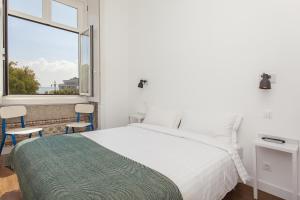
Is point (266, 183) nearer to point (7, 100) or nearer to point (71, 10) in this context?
point (7, 100)

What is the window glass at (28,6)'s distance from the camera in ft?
9.78

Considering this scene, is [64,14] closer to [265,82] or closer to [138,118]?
[138,118]

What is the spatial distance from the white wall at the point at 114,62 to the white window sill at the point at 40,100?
56 cm

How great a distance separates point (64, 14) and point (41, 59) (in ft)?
3.36

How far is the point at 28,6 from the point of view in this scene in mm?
3146

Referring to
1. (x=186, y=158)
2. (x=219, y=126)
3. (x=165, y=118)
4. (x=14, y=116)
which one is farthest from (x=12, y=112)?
(x=219, y=126)

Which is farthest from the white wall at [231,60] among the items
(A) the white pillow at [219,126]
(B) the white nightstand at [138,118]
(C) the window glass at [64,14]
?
(C) the window glass at [64,14]

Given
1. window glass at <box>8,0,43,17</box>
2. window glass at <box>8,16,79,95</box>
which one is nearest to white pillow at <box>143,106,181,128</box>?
window glass at <box>8,16,79,95</box>

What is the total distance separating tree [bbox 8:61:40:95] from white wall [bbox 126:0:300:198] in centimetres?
207

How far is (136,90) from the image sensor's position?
11.7 ft

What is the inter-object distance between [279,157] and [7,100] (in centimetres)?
376

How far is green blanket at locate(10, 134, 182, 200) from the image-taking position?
0.95 metres

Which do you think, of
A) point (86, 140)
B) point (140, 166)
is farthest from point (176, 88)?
point (140, 166)

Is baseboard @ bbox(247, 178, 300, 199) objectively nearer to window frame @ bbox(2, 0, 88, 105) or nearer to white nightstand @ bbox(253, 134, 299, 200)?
white nightstand @ bbox(253, 134, 299, 200)
